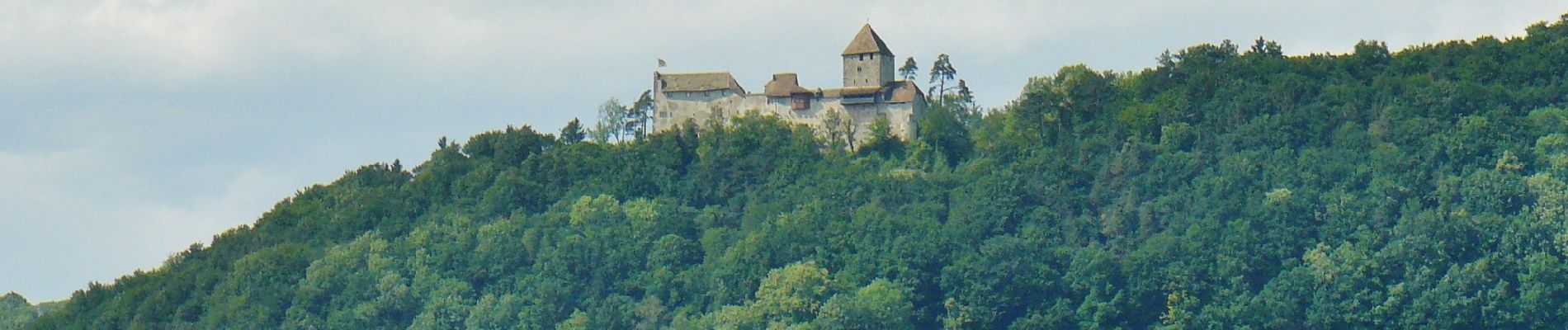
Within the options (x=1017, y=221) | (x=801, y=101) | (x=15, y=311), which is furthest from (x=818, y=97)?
(x=15, y=311)

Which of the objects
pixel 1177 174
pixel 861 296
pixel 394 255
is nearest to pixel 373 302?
pixel 394 255

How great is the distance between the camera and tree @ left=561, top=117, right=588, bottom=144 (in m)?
97.6

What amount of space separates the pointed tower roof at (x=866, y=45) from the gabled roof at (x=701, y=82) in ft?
12.4

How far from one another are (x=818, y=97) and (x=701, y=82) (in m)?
3.96

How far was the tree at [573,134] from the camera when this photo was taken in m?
97.6

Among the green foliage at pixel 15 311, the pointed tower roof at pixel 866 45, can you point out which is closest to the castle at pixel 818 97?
the pointed tower roof at pixel 866 45

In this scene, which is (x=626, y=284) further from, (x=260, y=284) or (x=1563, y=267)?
(x=1563, y=267)

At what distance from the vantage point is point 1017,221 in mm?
86125

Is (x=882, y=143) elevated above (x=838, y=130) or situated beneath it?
situated beneath

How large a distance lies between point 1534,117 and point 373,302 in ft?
111

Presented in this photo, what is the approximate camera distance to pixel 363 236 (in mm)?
91125

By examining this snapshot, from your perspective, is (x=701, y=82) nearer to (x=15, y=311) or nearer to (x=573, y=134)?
(x=573, y=134)

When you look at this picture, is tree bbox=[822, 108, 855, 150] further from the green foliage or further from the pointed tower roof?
the green foliage

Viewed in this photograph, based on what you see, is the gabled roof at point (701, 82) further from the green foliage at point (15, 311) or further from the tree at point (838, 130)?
the green foliage at point (15, 311)
